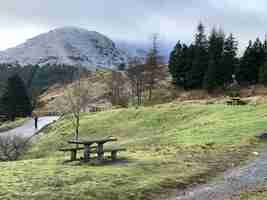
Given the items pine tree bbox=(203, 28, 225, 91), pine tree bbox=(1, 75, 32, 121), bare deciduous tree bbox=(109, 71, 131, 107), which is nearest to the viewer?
pine tree bbox=(203, 28, 225, 91)

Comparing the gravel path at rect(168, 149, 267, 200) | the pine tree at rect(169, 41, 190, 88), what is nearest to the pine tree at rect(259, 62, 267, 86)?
the pine tree at rect(169, 41, 190, 88)

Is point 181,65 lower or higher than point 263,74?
higher

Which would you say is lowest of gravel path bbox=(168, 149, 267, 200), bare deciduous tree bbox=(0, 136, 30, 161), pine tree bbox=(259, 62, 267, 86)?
bare deciduous tree bbox=(0, 136, 30, 161)

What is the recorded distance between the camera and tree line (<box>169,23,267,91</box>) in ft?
228

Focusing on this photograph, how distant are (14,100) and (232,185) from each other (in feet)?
238

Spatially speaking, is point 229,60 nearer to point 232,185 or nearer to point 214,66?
point 214,66

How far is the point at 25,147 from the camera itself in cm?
3700

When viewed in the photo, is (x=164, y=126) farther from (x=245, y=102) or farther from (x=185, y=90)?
(x=185, y=90)

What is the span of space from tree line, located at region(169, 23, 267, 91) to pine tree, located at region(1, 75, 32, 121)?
2912cm

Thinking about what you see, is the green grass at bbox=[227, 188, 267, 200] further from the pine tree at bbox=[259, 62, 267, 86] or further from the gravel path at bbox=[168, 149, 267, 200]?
the pine tree at bbox=[259, 62, 267, 86]

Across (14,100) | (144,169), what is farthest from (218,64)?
(144,169)

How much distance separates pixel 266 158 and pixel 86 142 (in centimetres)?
793

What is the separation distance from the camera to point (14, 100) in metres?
82.4

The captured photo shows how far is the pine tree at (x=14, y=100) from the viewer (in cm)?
8212
